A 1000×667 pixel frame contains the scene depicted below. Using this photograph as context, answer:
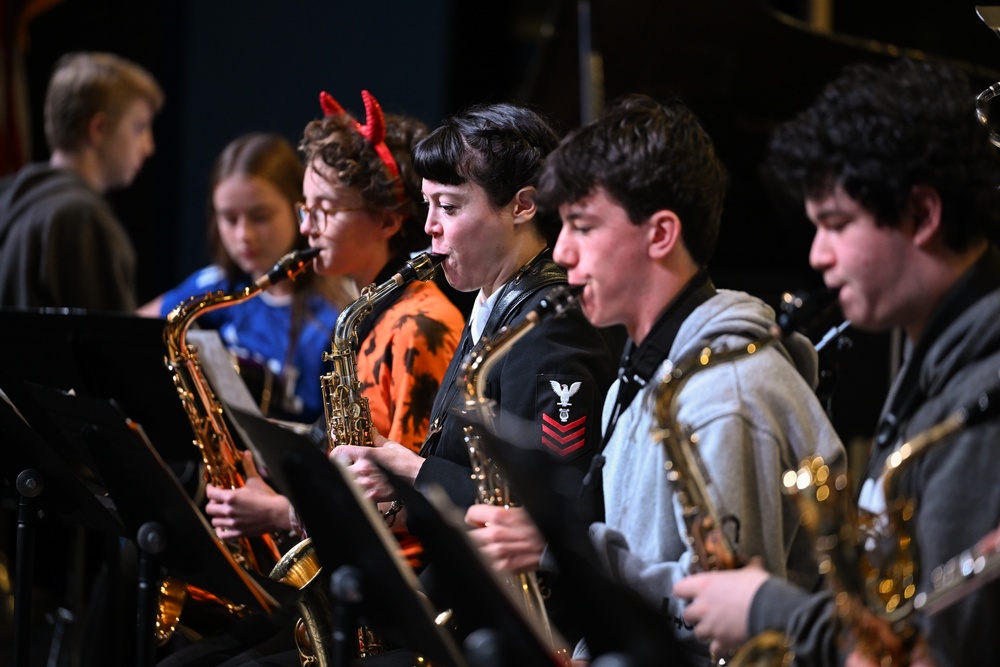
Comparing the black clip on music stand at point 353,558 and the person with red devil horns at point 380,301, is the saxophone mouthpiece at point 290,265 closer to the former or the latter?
the person with red devil horns at point 380,301

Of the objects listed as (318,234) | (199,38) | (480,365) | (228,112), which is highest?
(199,38)

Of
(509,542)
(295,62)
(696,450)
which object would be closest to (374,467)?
(509,542)

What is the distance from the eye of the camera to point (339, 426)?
272 centimetres

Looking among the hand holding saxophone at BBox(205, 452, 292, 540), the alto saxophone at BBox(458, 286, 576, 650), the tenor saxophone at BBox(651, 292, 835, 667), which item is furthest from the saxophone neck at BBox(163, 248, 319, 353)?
the tenor saxophone at BBox(651, 292, 835, 667)

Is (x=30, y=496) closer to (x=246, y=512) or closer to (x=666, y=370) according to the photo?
(x=246, y=512)

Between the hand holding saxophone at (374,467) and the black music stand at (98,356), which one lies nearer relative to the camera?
the hand holding saxophone at (374,467)

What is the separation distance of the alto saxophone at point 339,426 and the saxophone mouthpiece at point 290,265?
10.8 inches

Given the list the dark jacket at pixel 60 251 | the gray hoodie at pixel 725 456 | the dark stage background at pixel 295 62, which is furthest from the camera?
the dark stage background at pixel 295 62

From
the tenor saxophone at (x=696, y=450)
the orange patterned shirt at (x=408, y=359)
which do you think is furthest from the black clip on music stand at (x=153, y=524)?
the tenor saxophone at (x=696, y=450)

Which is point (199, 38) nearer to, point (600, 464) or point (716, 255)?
point (716, 255)

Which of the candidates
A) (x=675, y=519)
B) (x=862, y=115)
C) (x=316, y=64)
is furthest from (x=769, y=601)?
(x=316, y=64)

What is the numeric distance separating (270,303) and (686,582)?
3.01 m

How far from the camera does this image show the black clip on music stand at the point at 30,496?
246cm

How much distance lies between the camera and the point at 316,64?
6.20 metres
